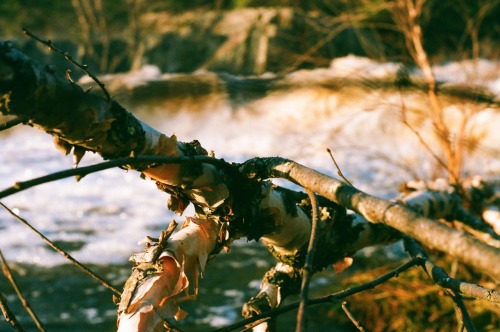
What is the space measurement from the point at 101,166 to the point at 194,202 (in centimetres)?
42

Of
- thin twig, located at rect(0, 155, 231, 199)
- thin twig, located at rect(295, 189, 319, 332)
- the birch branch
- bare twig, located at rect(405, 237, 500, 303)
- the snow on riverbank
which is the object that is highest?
thin twig, located at rect(0, 155, 231, 199)

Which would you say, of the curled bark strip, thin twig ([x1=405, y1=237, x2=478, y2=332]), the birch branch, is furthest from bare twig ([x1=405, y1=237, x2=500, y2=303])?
the curled bark strip

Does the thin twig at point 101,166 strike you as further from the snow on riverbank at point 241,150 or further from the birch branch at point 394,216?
the snow on riverbank at point 241,150

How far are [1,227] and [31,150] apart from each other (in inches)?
157

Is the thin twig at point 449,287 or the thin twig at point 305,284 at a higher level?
the thin twig at point 305,284

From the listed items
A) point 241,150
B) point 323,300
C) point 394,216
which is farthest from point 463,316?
point 241,150

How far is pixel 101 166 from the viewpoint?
75cm

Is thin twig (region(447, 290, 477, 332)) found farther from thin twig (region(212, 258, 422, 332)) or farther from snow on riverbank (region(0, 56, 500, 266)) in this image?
snow on riverbank (region(0, 56, 500, 266))

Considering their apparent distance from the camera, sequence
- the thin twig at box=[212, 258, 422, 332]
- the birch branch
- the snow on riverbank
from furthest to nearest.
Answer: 1. the snow on riverbank
2. the thin twig at box=[212, 258, 422, 332]
3. the birch branch

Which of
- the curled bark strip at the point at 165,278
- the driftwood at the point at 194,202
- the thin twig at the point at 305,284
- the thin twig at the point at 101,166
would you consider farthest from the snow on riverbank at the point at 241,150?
the thin twig at the point at 305,284

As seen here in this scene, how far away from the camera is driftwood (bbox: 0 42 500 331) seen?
72 cm

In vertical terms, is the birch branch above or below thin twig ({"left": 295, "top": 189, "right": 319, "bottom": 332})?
above

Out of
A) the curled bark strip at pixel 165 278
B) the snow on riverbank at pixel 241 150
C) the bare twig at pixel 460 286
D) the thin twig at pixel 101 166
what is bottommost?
the snow on riverbank at pixel 241 150

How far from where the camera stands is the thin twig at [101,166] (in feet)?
2.18
